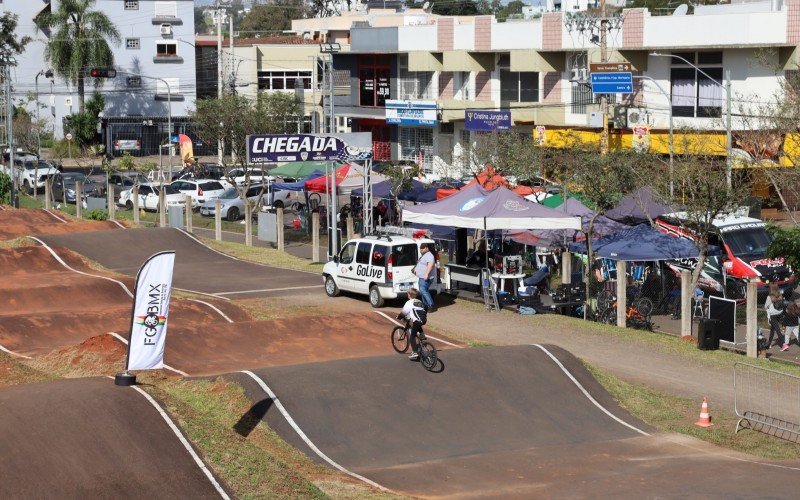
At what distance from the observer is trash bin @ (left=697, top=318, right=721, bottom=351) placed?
24.6 meters

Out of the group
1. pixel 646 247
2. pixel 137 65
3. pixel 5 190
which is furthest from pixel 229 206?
pixel 137 65

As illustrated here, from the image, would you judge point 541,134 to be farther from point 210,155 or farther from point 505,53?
point 210,155

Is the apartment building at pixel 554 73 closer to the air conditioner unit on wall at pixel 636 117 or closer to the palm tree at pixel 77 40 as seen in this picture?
the air conditioner unit on wall at pixel 636 117

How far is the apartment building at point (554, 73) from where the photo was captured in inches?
1971

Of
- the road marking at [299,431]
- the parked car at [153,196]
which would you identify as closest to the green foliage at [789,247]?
the road marking at [299,431]

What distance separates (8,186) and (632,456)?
1842 inches

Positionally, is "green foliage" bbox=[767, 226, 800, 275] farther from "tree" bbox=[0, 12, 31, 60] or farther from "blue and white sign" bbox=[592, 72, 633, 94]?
"tree" bbox=[0, 12, 31, 60]

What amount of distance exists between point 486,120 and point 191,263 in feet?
83.5

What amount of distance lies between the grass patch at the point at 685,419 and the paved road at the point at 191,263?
13.0 meters

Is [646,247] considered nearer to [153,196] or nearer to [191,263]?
[191,263]

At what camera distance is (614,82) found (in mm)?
49781

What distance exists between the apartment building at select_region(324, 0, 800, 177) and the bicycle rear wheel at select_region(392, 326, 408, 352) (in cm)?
2356

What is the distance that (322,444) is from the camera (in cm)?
1764

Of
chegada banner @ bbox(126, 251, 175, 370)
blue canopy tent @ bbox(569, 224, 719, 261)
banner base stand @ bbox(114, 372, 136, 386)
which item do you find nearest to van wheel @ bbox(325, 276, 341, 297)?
blue canopy tent @ bbox(569, 224, 719, 261)
